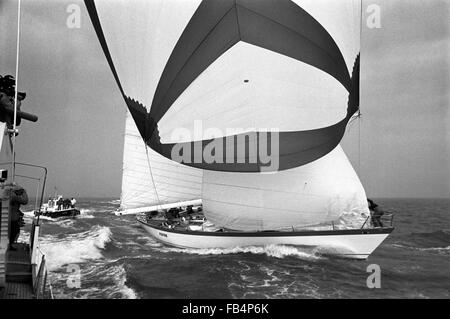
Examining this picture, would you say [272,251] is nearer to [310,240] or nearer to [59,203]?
[310,240]

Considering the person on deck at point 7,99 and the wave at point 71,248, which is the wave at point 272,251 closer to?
the wave at point 71,248

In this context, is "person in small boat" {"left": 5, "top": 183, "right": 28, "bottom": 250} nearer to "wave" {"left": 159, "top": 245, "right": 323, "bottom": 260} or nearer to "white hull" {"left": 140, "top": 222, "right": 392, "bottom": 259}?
"wave" {"left": 159, "top": 245, "right": 323, "bottom": 260}

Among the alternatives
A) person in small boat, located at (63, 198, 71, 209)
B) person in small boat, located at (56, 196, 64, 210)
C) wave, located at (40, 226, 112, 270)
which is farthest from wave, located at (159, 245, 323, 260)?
person in small boat, located at (63, 198, 71, 209)

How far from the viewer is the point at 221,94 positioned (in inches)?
405

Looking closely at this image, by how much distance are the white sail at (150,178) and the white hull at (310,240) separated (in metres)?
5.59

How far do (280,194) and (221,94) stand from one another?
459 cm

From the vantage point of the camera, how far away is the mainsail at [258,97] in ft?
32.0

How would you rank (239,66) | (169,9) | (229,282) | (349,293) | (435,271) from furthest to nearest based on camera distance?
(435,271) < (169,9) < (239,66) < (229,282) < (349,293)

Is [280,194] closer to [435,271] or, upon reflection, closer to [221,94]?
[221,94]

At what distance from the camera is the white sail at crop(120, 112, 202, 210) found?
1941cm

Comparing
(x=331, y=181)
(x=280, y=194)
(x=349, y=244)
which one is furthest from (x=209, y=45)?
(x=349, y=244)

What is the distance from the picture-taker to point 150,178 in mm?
20797

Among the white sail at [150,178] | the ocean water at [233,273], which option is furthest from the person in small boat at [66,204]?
the ocean water at [233,273]

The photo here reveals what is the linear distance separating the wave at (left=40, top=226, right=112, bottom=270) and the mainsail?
5.46m
